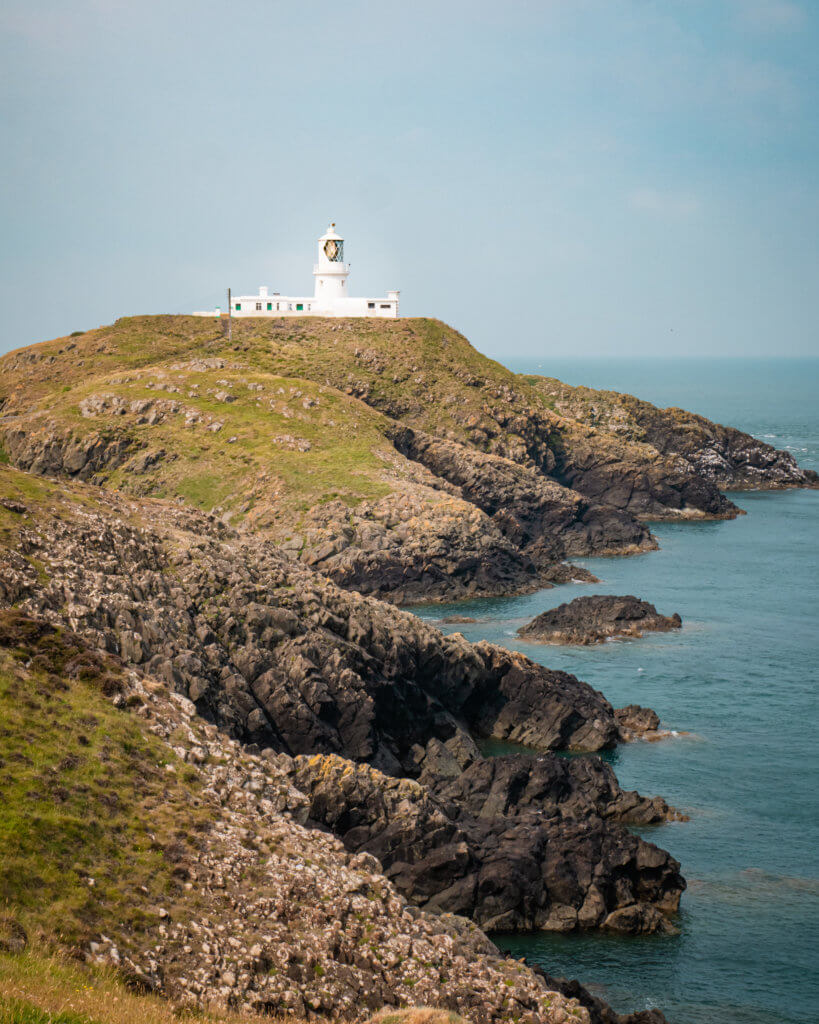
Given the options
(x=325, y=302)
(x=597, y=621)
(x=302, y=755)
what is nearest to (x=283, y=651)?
(x=302, y=755)

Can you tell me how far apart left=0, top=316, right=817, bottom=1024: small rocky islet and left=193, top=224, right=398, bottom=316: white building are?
5826 cm

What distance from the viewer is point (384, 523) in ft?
331

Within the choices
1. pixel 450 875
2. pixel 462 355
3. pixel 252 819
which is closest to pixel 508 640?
pixel 450 875

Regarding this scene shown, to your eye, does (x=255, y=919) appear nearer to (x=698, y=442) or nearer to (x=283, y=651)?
(x=283, y=651)

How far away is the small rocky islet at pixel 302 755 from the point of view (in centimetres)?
3083

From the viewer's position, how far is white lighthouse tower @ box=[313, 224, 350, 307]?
16212cm

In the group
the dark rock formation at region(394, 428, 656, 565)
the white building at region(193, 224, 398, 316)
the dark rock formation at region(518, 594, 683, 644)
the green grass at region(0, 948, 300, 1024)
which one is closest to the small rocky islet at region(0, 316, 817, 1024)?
the dark rock formation at region(518, 594, 683, 644)

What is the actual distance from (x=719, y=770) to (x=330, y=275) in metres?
121

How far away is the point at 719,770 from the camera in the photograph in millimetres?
57031

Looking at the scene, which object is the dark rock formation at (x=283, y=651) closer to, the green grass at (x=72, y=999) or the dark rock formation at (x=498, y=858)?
the dark rock formation at (x=498, y=858)

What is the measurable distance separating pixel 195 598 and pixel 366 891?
74.4ft

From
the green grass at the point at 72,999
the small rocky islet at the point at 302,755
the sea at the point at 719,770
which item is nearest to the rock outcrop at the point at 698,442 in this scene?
the sea at the point at 719,770

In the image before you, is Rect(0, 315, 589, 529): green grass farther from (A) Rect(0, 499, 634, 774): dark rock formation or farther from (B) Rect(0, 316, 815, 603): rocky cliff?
(A) Rect(0, 499, 634, 774): dark rock formation

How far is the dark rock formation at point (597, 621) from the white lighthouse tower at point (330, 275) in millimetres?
90068
